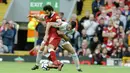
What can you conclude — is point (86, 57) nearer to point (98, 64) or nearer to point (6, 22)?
point (98, 64)

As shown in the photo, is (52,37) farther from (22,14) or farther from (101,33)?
(22,14)

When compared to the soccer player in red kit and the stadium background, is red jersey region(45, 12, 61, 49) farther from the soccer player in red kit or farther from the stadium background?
the stadium background

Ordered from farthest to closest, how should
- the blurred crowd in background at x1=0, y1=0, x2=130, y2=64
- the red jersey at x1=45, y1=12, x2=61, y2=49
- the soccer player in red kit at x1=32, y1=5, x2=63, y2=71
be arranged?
the blurred crowd in background at x1=0, y1=0, x2=130, y2=64, the red jersey at x1=45, y1=12, x2=61, y2=49, the soccer player in red kit at x1=32, y1=5, x2=63, y2=71

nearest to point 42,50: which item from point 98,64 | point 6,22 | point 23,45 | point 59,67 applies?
point 59,67

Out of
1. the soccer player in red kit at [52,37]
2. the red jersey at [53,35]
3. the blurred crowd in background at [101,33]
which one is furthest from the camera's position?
the blurred crowd in background at [101,33]

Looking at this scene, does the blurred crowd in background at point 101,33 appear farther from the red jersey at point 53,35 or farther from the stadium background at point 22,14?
the red jersey at point 53,35

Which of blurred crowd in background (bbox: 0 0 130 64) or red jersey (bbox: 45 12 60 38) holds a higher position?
red jersey (bbox: 45 12 60 38)

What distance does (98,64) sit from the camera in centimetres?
2497

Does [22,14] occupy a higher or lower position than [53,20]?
lower

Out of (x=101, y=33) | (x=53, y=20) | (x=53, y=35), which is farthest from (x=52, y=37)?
(x=101, y=33)

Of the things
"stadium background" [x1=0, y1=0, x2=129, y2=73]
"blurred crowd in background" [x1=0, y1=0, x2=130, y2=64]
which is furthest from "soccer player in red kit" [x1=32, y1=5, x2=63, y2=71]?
"stadium background" [x1=0, y1=0, x2=129, y2=73]

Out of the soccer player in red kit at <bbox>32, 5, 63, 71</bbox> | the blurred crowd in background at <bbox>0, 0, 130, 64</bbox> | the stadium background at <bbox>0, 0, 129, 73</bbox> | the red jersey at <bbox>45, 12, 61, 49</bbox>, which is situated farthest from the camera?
the stadium background at <bbox>0, 0, 129, 73</bbox>

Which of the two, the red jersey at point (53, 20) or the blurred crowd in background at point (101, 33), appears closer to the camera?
the red jersey at point (53, 20)

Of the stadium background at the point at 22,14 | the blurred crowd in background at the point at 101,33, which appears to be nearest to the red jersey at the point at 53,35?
the blurred crowd in background at the point at 101,33
